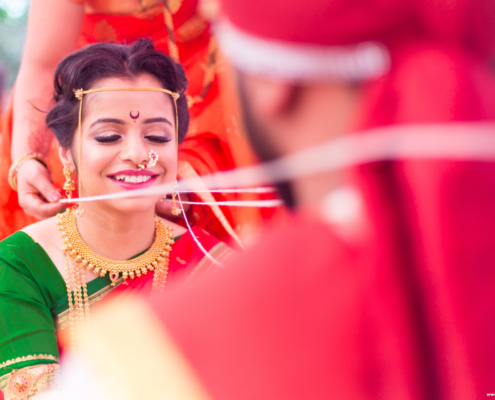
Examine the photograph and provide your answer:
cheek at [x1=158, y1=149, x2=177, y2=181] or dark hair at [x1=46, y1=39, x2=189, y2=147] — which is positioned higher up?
dark hair at [x1=46, y1=39, x2=189, y2=147]

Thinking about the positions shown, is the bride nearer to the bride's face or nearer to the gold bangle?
the bride's face

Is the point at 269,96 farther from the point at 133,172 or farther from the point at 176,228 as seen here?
the point at 176,228

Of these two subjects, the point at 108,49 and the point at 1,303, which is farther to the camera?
the point at 108,49

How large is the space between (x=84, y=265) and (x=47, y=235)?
0.10m

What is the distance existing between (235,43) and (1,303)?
2.68 feet

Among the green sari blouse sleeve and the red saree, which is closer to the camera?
the green sari blouse sleeve

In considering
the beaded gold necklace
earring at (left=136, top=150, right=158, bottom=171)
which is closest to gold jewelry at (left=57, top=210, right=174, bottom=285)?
the beaded gold necklace

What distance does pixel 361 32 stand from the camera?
0.33m

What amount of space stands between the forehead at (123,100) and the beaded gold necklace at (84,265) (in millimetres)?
238

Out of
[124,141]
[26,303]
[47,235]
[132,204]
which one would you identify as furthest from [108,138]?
[26,303]

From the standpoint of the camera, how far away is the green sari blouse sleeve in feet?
3.12

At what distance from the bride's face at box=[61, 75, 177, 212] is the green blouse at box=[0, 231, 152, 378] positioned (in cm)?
17

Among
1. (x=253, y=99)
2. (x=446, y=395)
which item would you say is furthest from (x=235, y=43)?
(x=446, y=395)

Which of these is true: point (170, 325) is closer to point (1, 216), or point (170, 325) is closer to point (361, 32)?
point (361, 32)
